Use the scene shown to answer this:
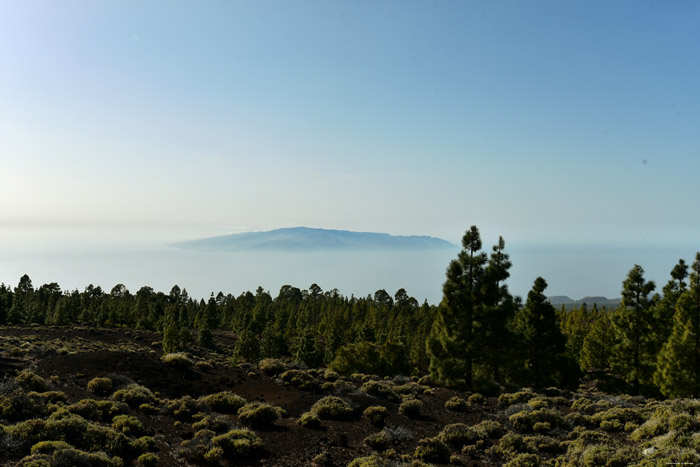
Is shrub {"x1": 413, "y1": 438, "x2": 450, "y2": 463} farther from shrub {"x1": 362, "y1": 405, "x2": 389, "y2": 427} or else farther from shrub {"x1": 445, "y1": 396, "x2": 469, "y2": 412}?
shrub {"x1": 445, "y1": 396, "x2": 469, "y2": 412}

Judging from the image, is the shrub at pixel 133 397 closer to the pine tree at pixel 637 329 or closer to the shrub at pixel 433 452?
the shrub at pixel 433 452

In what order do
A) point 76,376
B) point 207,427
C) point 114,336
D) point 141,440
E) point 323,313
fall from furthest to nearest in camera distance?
1. point 323,313
2. point 114,336
3. point 76,376
4. point 207,427
5. point 141,440

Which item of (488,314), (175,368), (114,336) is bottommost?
(114,336)

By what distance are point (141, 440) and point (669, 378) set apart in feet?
111

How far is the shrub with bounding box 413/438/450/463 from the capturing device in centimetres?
1466

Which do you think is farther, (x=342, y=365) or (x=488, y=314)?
(x=342, y=365)

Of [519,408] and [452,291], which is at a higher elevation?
[452,291]

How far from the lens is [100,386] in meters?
22.3

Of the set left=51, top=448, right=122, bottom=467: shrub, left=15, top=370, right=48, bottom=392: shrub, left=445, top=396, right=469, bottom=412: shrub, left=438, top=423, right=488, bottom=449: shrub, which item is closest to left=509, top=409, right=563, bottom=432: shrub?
left=438, top=423, right=488, bottom=449: shrub

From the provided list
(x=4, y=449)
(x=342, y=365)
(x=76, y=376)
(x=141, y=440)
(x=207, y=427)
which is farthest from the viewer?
(x=342, y=365)

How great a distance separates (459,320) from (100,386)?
22.2 m

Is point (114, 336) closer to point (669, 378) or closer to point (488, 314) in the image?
point (488, 314)

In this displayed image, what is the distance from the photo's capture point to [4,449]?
13156 millimetres

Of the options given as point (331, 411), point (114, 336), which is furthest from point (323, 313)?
point (331, 411)
